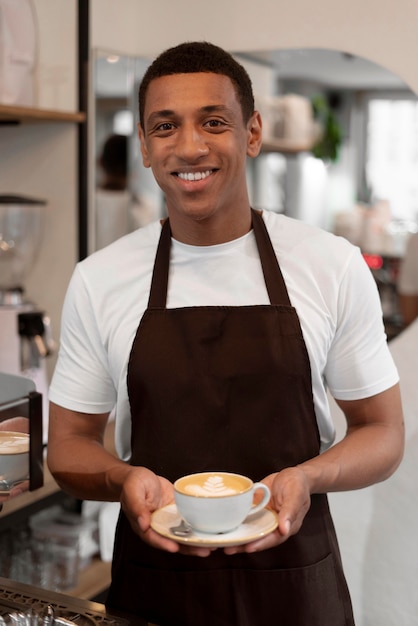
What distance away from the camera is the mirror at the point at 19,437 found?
135cm

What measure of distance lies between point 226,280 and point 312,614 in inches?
22.3

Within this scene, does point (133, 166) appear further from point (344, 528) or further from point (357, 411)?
point (357, 411)

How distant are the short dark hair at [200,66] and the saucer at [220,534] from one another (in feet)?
2.09

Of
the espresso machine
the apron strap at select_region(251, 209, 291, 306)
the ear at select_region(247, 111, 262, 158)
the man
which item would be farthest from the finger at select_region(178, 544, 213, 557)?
the espresso machine

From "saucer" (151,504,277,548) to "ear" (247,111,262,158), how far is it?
599 mm

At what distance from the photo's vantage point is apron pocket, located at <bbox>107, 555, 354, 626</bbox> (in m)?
1.40

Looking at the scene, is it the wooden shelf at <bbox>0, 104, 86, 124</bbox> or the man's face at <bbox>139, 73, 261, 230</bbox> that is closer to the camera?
the man's face at <bbox>139, 73, 261, 230</bbox>

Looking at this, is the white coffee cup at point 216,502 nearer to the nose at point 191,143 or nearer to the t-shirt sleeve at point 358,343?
the t-shirt sleeve at point 358,343

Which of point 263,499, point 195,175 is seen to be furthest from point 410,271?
point 263,499

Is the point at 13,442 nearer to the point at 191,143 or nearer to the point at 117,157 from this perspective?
the point at 191,143

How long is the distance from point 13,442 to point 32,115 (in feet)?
3.67

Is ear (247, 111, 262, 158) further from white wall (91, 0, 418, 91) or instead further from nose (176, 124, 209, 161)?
white wall (91, 0, 418, 91)

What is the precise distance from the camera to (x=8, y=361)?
2129 mm

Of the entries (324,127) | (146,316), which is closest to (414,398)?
(324,127)
